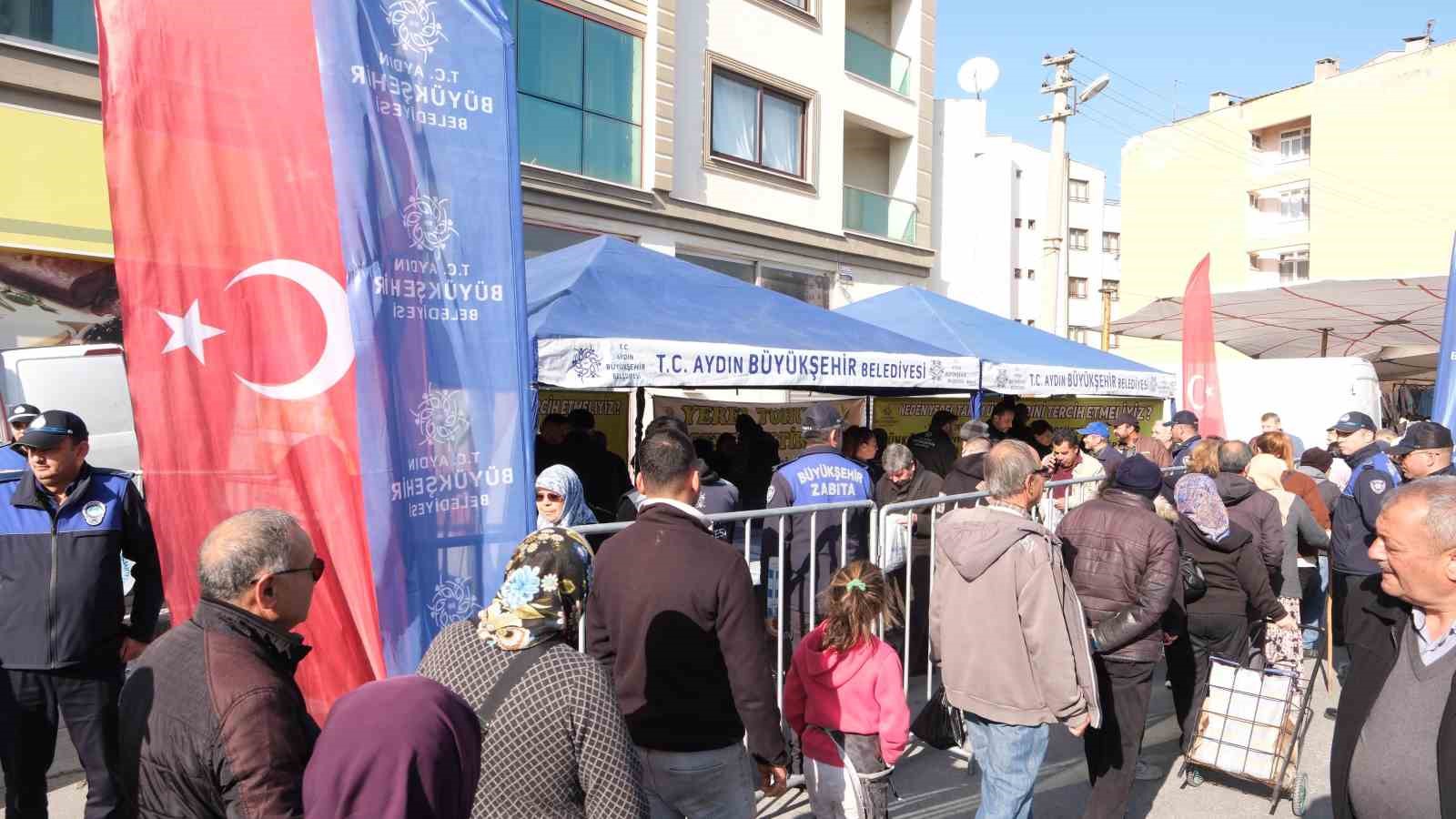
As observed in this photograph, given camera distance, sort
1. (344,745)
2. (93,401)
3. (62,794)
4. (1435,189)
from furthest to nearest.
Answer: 1. (1435,189)
2. (93,401)
3. (62,794)
4. (344,745)

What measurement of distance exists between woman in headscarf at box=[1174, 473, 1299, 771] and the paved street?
0.32m

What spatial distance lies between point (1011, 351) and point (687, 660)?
7.37 meters

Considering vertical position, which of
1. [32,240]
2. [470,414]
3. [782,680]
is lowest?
[782,680]

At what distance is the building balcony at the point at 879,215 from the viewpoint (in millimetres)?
18953

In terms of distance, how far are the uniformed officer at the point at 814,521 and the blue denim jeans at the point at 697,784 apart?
1670 millimetres

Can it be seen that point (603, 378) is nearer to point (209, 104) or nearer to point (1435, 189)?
point (209, 104)

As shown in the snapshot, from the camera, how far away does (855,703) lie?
144 inches

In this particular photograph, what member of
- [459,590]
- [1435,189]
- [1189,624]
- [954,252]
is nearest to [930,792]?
[1189,624]

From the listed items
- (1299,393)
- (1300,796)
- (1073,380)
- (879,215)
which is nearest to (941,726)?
(1300,796)

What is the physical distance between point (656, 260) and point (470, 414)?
15.2 ft

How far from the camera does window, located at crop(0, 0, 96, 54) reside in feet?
29.0

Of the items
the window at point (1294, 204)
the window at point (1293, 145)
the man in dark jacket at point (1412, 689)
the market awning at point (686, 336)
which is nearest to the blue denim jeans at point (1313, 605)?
the market awning at point (686, 336)

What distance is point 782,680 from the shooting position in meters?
4.85

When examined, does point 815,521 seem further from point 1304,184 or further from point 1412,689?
point 1304,184
